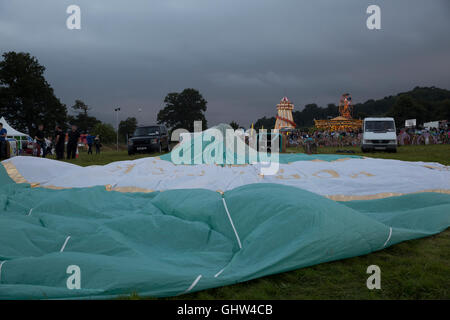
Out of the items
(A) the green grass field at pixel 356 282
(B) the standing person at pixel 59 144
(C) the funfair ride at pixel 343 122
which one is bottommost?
(A) the green grass field at pixel 356 282

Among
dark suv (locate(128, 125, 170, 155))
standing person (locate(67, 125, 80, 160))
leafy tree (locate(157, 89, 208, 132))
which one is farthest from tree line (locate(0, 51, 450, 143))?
standing person (locate(67, 125, 80, 160))

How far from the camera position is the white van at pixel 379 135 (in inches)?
707

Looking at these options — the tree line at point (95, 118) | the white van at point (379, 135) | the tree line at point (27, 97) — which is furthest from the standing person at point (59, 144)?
the tree line at point (27, 97)

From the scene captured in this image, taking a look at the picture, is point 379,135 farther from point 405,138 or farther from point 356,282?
point 356,282

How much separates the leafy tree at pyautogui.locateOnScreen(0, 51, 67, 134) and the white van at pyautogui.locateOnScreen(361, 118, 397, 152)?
38.9 m

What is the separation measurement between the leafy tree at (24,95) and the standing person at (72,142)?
28623 mm

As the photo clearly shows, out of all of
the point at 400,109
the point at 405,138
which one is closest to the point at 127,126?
the point at 405,138

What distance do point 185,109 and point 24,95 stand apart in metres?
30.1

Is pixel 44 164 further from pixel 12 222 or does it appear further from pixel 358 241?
pixel 358 241

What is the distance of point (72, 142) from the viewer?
54.7ft

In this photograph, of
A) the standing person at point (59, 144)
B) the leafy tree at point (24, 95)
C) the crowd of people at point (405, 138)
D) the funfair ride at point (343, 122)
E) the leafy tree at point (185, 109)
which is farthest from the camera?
the leafy tree at point (185, 109)

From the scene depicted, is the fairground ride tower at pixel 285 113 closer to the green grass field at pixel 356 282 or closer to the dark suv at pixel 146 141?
the dark suv at pixel 146 141

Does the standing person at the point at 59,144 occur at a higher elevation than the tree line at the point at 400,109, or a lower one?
lower
